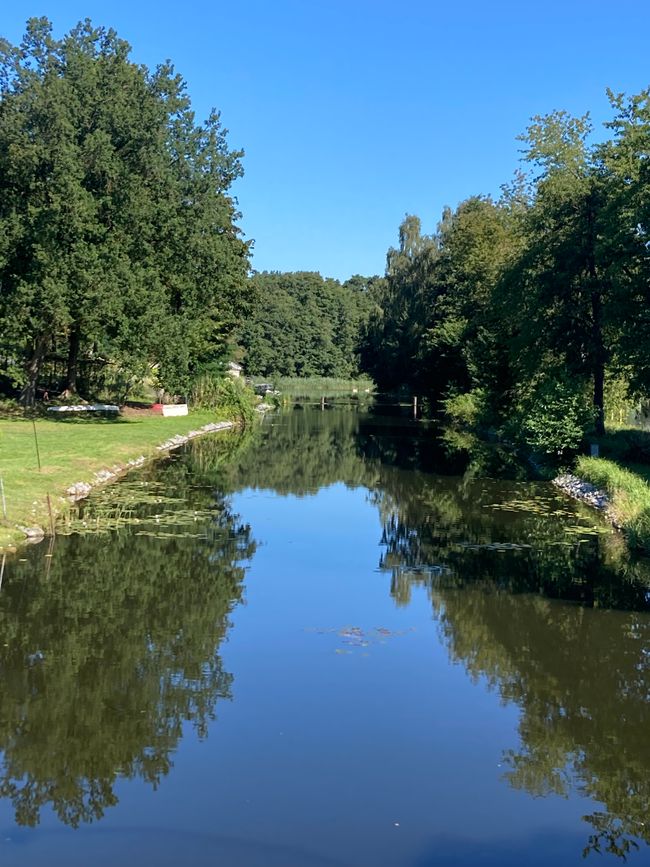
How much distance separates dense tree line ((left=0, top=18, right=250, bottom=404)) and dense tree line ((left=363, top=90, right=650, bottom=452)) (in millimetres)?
17297

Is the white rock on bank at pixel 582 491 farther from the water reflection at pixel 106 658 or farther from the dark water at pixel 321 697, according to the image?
the water reflection at pixel 106 658

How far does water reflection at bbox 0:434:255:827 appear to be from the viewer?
7840 millimetres

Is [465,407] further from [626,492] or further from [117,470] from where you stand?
[626,492]

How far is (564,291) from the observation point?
3547cm

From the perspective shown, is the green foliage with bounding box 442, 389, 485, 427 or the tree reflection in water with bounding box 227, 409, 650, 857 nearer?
the tree reflection in water with bounding box 227, 409, 650, 857

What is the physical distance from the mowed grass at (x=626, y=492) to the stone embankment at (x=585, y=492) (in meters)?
0.15

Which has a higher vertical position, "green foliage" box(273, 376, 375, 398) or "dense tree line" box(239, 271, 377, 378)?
"dense tree line" box(239, 271, 377, 378)

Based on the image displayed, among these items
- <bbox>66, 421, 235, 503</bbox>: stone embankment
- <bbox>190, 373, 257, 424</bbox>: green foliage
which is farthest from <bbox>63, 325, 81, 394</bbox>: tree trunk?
<bbox>190, 373, 257, 424</bbox>: green foliage

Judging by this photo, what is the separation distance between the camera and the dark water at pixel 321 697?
6.96 meters

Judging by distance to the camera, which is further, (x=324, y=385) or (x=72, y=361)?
(x=324, y=385)

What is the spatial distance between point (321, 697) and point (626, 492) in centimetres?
1422

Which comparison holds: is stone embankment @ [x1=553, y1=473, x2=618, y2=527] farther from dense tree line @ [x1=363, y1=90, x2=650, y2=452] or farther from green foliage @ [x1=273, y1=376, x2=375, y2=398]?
green foliage @ [x1=273, y1=376, x2=375, y2=398]

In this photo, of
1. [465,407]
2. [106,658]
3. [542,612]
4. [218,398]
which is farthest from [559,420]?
[218,398]

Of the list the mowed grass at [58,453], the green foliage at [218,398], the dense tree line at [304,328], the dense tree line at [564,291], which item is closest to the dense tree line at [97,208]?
the mowed grass at [58,453]
